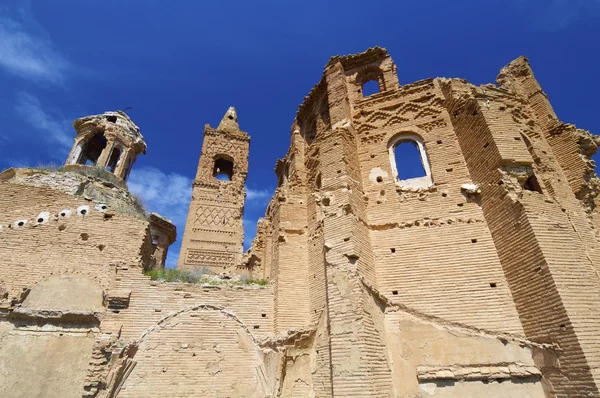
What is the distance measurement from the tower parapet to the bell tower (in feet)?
10.7

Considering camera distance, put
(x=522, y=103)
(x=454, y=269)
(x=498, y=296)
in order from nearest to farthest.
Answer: (x=498, y=296) → (x=454, y=269) → (x=522, y=103)

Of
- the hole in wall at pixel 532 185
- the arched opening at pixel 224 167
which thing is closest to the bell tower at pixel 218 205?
the arched opening at pixel 224 167

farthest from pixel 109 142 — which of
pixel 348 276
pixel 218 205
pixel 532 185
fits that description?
pixel 532 185

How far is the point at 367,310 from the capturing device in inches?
266

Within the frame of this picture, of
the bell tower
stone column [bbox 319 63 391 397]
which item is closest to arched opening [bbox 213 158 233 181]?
the bell tower

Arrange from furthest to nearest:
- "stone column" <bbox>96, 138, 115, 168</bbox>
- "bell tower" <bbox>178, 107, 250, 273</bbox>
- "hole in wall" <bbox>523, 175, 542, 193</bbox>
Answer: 1. "bell tower" <bbox>178, 107, 250, 273</bbox>
2. "stone column" <bbox>96, 138, 115, 168</bbox>
3. "hole in wall" <bbox>523, 175, 542, 193</bbox>

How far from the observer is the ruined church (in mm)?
6176

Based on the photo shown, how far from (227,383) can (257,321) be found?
1.49 metres

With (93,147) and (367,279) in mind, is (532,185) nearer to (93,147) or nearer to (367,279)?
(367,279)

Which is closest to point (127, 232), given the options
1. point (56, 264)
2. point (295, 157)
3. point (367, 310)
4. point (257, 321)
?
point (56, 264)

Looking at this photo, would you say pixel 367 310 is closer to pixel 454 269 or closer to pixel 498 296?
pixel 454 269

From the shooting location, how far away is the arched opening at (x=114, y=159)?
1521 cm

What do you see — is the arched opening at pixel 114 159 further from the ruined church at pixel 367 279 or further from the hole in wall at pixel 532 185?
the hole in wall at pixel 532 185

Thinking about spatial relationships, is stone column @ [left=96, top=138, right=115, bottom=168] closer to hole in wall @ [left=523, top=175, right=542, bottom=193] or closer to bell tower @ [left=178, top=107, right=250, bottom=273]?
bell tower @ [left=178, top=107, right=250, bottom=273]
